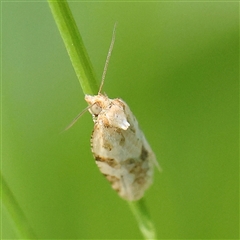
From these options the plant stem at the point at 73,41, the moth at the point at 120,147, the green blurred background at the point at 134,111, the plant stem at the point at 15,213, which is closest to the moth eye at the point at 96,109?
the moth at the point at 120,147

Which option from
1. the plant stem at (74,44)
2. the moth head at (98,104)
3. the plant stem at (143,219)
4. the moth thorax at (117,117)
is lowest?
the plant stem at (143,219)

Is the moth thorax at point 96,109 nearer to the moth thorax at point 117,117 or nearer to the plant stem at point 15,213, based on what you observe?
the moth thorax at point 117,117

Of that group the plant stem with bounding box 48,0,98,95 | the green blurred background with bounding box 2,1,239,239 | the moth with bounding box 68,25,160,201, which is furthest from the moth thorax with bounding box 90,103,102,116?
the plant stem with bounding box 48,0,98,95

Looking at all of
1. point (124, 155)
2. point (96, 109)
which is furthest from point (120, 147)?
point (96, 109)

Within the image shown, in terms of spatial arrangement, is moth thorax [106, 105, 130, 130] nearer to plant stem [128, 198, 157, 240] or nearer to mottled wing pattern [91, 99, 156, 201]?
mottled wing pattern [91, 99, 156, 201]

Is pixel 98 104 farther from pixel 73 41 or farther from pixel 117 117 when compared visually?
pixel 73 41

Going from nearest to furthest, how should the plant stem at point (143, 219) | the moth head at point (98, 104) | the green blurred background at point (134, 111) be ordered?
1. the plant stem at point (143, 219)
2. the moth head at point (98, 104)
3. the green blurred background at point (134, 111)

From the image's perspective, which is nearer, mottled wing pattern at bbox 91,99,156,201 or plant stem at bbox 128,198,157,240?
plant stem at bbox 128,198,157,240
